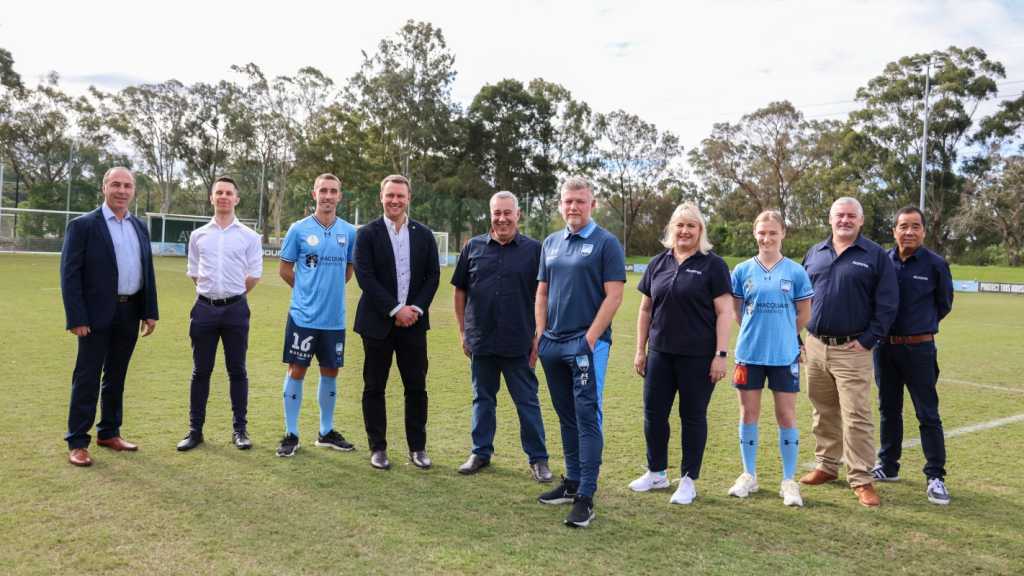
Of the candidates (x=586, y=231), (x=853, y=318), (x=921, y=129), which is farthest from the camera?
(x=921, y=129)

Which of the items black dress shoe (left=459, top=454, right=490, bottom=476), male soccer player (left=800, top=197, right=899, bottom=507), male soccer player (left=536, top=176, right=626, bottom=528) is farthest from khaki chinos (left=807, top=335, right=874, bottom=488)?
black dress shoe (left=459, top=454, right=490, bottom=476)

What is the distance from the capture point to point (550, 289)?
4348 mm

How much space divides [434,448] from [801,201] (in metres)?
52.5

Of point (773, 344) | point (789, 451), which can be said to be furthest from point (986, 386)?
point (773, 344)

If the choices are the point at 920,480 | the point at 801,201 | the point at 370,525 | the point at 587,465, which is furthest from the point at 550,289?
the point at 801,201

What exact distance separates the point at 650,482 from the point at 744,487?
0.54 meters

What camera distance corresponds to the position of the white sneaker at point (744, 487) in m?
4.54

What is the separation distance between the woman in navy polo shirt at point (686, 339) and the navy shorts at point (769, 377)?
0.24 m

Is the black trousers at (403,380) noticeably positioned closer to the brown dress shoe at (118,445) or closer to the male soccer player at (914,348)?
the brown dress shoe at (118,445)

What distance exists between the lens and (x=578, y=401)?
419 cm

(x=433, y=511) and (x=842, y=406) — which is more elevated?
(x=842, y=406)

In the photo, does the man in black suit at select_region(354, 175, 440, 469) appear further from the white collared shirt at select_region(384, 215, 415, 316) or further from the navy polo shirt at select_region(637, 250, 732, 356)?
the navy polo shirt at select_region(637, 250, 732, 356)

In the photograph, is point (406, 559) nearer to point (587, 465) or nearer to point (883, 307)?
point (587, 465)

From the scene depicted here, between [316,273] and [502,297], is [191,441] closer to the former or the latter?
[316,273]
